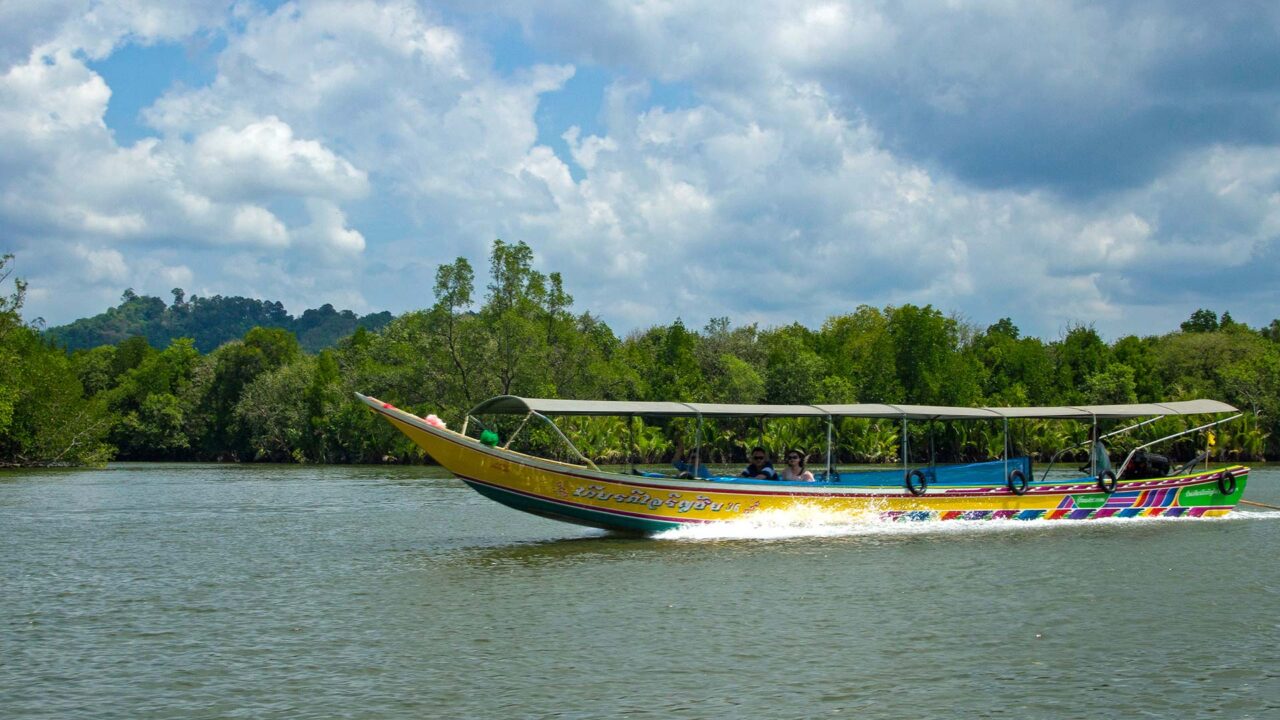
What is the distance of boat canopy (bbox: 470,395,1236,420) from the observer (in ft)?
67.3

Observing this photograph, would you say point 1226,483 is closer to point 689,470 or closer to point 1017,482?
point 1017,482

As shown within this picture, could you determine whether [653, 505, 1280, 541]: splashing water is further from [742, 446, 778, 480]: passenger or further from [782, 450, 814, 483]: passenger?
[782, 450, 814, 483]: passenger

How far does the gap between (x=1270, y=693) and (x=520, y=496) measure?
1358cm

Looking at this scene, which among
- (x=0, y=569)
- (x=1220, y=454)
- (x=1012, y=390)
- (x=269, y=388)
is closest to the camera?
(x=0, y=569)

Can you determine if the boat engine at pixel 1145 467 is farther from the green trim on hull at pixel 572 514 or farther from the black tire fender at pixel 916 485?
the green trim on hull at pixel 572 514

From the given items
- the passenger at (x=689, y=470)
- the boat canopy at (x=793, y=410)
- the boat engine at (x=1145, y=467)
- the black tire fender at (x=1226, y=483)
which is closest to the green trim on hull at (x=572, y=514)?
the passenger at (x=689, y=470)

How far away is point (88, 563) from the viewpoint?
2031 centimetres

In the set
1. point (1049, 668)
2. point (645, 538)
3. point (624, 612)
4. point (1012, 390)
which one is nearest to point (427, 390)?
point (1012, 390)

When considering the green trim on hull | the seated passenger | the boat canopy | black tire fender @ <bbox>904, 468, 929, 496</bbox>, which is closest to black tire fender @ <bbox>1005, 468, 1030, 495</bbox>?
the boat canopy

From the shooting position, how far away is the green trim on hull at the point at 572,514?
2150 cm

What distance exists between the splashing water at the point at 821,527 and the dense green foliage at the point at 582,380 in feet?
96.5

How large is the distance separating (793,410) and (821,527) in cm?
247

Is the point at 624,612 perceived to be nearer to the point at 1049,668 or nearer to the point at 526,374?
the point at 1049,668

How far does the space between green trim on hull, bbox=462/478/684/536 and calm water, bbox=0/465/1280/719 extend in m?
0.44
